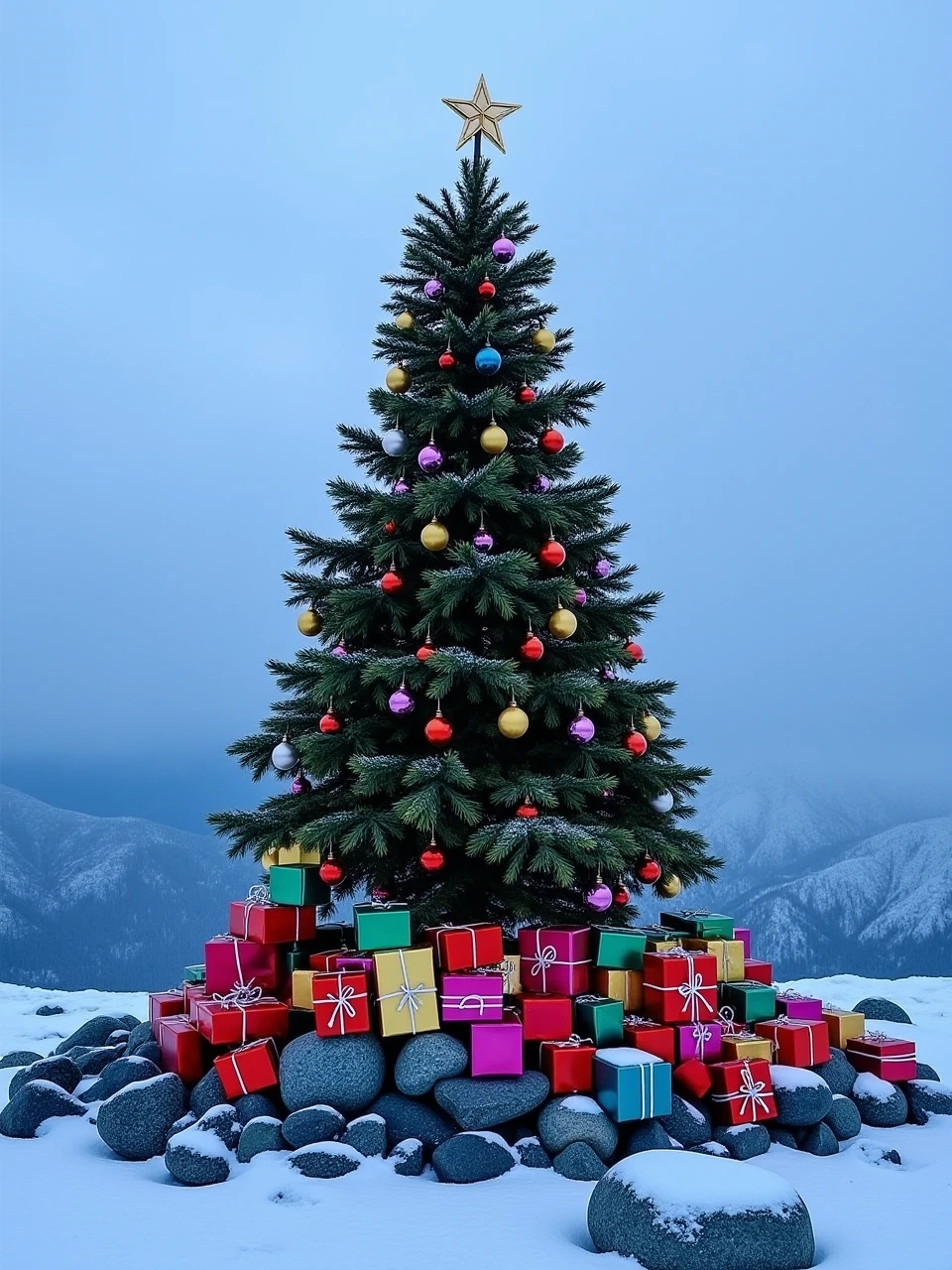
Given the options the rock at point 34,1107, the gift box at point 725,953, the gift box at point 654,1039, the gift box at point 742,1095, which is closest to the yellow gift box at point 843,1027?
the gift box at point 725,953

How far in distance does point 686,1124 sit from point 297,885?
2.26 metres

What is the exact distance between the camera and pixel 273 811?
19.1 feet

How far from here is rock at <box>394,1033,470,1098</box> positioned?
429 cm

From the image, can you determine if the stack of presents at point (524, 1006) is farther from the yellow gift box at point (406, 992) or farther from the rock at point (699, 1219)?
the rock at point (699, 1219)

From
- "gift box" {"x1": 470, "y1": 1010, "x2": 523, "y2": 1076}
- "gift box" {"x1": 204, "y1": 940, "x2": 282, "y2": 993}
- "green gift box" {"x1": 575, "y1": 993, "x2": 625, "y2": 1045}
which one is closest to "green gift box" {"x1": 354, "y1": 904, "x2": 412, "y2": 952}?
"gift box" {"x1": 470, "y1": 1010, "x2": 523, "y2": 1076}

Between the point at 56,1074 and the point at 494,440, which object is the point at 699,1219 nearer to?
the point at 56,1074

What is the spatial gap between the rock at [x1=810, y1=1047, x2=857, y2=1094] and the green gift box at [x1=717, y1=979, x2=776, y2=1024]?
13.4 inches

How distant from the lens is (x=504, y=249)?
626 centimetres

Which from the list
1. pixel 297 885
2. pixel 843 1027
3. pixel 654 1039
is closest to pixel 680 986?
pixel 654 1039

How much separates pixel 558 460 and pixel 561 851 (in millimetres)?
2671

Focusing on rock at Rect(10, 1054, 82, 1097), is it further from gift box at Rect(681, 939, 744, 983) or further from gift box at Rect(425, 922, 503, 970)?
gift box at Rect(681, 939, 744, 983)

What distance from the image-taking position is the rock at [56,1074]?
5016 millimetres

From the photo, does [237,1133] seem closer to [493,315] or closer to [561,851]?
[561,851]

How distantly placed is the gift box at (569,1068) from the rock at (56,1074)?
100 inches
